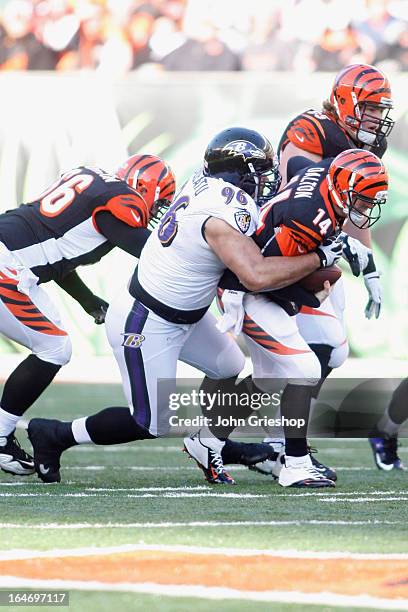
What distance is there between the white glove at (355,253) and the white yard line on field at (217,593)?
248 centimetres

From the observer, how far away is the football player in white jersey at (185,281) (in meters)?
4.57

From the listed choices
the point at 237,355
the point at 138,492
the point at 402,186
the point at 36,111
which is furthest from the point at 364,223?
the point at 36,111

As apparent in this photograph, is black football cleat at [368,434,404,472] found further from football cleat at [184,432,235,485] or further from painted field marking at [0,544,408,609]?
painted field marking at [0,544,408,609]

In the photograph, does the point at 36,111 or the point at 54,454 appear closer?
the point at 54,454

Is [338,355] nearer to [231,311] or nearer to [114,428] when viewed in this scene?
[231,311]

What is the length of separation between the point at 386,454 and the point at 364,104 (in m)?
1.69

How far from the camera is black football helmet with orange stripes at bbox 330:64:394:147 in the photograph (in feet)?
18.2

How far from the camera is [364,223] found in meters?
4.74

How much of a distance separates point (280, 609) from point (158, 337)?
7.10 ft

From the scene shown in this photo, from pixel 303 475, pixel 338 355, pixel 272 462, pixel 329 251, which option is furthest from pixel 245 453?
pixel 329 251

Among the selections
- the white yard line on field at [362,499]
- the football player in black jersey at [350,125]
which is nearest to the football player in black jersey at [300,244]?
the white yard line on field at [362,499]

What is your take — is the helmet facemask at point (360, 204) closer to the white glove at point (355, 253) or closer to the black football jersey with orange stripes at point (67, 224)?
the white glove at point (355, 253)

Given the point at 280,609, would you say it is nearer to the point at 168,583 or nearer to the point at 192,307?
Answer: the point at 168,583

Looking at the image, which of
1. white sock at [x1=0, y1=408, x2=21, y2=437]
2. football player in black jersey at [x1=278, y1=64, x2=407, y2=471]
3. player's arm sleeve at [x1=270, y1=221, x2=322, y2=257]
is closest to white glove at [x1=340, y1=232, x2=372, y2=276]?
football player in black jersey at [x1=278, y1=64, x2=407, y2=471]
